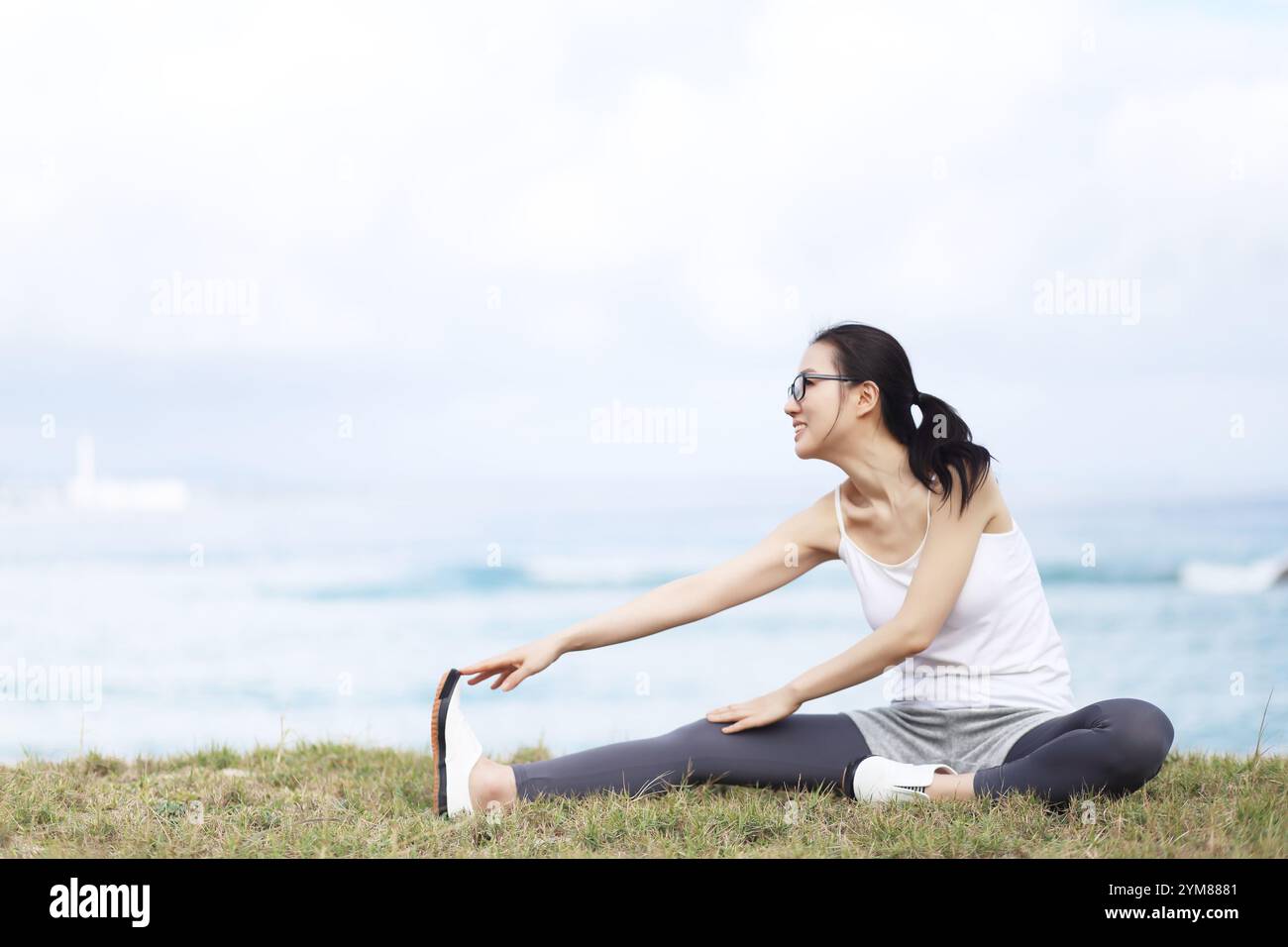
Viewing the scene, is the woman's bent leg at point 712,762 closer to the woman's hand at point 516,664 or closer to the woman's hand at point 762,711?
the woman's hand at point 762,711

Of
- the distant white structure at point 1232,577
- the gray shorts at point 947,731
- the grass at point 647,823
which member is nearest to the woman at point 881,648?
the gray shorts at point 947,731

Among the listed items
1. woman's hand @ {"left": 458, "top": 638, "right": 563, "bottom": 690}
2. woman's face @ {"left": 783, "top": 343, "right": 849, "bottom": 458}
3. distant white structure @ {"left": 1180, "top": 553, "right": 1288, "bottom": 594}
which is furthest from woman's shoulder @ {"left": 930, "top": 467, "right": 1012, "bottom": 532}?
distant white structure @ {"left": 1180, "top": 553, "right": 1288, "bottom": 594}

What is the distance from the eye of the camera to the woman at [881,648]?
3295 mm

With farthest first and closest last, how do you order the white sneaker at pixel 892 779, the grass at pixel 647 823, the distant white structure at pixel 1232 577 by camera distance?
the distant white structure at pixel 1232 577 < the white sneaker at pixel 892 779 < the grass at pixel 647 823

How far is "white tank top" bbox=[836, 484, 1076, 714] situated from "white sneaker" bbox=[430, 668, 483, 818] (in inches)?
51.3

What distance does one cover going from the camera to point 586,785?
3338mm

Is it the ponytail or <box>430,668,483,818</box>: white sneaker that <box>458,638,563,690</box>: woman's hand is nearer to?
<box>430,668,483,818</box>: white sneaker

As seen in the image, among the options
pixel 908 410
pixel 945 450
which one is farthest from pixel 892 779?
pixel 908 410

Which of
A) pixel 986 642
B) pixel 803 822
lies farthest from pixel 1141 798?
pixel 803 822

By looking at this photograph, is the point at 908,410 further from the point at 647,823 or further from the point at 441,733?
the point at 441,733
